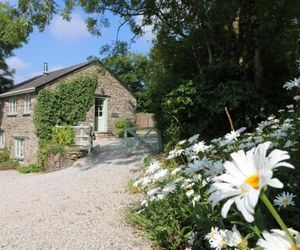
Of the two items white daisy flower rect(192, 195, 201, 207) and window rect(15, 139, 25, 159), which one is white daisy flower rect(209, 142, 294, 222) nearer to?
white daisy flower rect(192, 195, 201, 207)

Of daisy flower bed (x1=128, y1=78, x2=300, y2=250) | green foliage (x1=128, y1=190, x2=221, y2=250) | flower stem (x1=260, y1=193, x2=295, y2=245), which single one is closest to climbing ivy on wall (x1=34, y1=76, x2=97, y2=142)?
daisy flower bed (x1=128, y1=78, x2=300, y2=250)

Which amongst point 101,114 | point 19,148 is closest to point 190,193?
point 101,114

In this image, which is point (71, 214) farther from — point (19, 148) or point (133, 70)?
point (133, 70)

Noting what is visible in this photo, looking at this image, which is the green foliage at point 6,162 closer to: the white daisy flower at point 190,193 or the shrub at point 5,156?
the shrub at point 5,156

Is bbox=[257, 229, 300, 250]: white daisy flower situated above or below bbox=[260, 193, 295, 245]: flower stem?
below

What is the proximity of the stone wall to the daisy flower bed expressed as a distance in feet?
55.1

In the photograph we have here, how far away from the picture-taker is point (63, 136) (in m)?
18.2

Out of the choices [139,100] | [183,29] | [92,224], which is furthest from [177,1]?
[139,100]

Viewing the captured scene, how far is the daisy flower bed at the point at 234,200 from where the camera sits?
4.34ft

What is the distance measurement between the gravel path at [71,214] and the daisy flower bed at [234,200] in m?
0.48

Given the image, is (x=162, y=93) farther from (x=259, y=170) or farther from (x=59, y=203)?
(x=259, y=170)

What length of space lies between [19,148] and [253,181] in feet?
78.3

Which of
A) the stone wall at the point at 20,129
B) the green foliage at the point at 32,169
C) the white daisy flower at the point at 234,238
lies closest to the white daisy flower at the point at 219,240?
the white daisy flower at the point at 234,238

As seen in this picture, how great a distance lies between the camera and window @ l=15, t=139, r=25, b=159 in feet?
76.0
